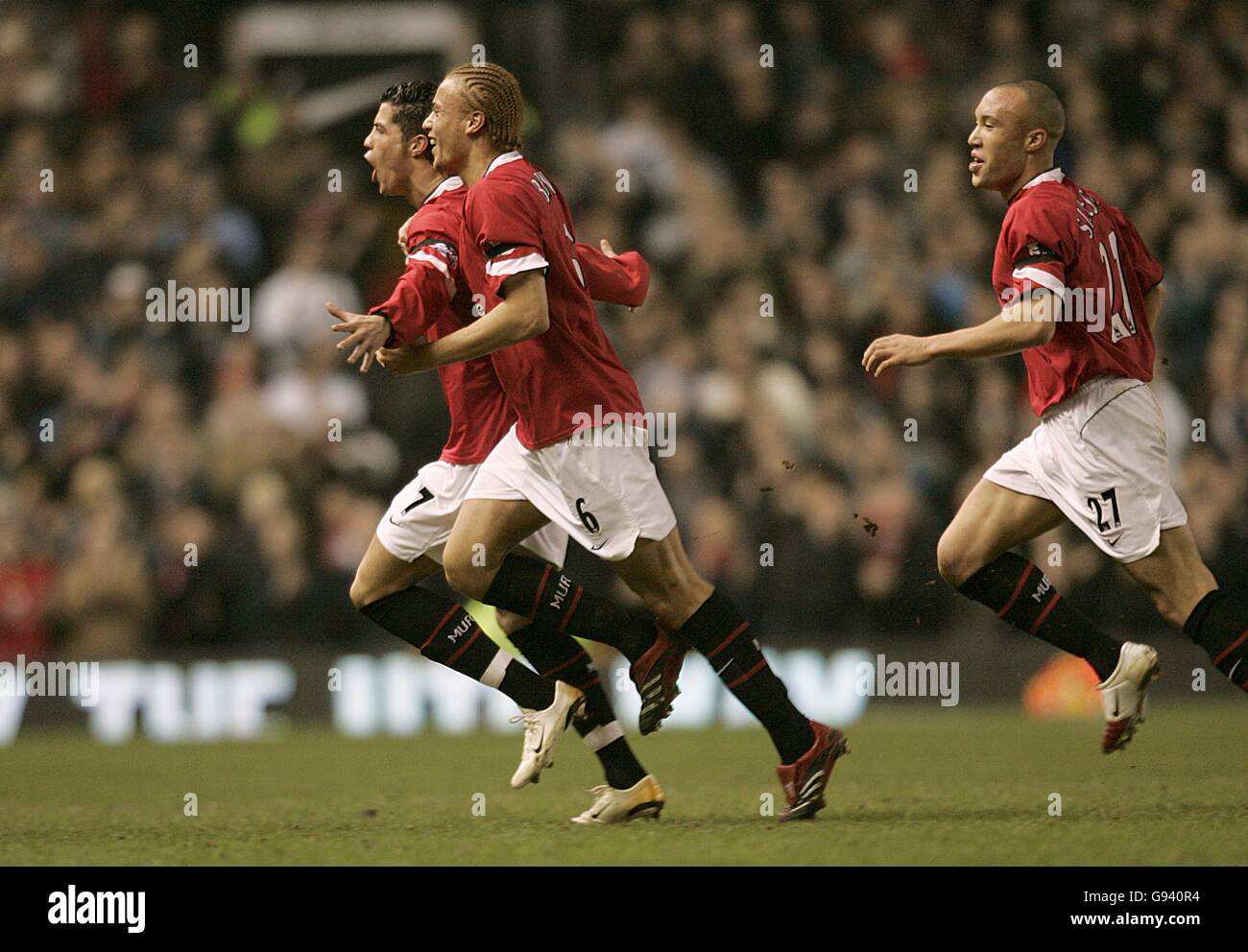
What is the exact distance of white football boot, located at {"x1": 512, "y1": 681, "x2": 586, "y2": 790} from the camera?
5949 mm

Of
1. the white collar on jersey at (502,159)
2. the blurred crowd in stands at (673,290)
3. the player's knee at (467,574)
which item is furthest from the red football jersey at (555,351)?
the blurred crowd in stands at (673,290)

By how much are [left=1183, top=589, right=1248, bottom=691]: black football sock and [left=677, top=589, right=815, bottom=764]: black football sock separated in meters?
1.23

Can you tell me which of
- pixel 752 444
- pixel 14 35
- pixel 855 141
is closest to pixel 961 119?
pixel 855 141

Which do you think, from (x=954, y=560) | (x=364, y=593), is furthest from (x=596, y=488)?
(x=954, y=560)

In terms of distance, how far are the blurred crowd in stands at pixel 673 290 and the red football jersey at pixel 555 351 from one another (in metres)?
4.20

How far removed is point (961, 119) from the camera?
43.2ft

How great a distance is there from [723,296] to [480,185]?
6641mm

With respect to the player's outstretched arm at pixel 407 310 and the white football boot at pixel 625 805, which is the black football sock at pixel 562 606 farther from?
the player's outstretched arm at pixel 407 310

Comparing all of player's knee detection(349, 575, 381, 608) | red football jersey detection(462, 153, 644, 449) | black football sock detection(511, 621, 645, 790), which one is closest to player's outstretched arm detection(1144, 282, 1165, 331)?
red football jersey detection(462, 153, 644, 449)

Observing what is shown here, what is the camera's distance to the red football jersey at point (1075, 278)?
5.68 m

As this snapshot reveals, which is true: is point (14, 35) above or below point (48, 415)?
above

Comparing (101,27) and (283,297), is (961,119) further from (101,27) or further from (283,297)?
(101,27)

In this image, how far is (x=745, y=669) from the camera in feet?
19.4

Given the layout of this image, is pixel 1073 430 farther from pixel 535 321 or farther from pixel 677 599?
pixel 535 321
